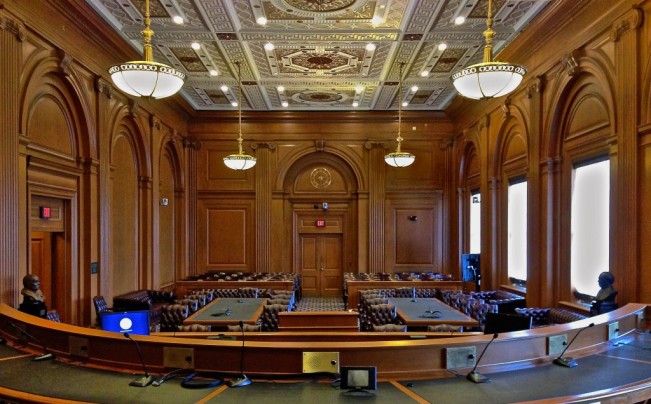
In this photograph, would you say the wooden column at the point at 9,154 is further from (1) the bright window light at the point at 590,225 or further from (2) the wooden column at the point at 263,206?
(2) the wooden column at the point at 263,206

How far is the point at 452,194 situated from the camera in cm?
1308

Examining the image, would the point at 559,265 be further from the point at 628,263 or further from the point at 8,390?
the point at 8,390

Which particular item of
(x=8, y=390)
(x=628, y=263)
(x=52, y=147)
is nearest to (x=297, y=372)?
(x=8, y=390)

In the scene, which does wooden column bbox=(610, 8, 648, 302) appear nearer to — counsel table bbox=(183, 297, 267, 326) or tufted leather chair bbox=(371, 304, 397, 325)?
tufted leather chair bbox=(371, 304, 397, 325)

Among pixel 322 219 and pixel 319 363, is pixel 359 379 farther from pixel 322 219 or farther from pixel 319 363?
pixel 322 219

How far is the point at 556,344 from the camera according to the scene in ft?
10.3

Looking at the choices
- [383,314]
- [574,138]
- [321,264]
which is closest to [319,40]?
[574,138]

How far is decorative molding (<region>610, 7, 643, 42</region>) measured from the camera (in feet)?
17.1

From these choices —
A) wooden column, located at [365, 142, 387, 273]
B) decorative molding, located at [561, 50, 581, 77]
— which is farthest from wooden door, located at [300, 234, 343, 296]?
decorative molding, located at [561, 50, 581, 77]

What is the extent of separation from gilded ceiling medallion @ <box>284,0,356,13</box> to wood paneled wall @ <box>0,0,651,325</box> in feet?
9.93

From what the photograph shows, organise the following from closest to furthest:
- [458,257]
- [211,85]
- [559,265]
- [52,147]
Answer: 1. [52,147]
2. [559,265]
3. [211,85]
4. [458,257]

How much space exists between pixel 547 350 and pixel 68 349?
3.36 meters

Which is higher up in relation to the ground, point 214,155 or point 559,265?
point 214,155

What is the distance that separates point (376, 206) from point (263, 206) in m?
3.31
